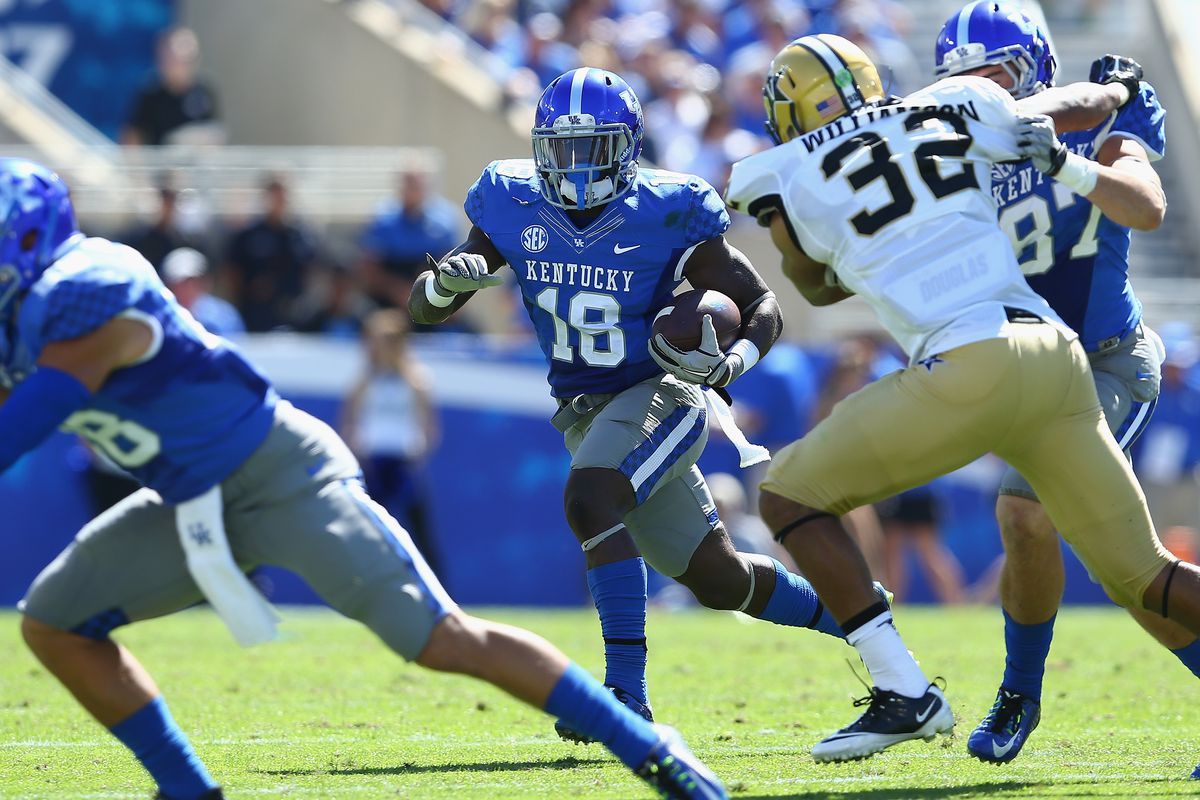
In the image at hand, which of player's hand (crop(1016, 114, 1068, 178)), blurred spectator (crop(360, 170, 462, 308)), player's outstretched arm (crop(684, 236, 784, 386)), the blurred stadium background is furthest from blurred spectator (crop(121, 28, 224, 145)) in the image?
player's hand (crop(1016, 114, 1068, 178))

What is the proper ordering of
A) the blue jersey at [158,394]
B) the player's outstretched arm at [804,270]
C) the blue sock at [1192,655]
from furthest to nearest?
the blue sock at [1192,655] < the player's outstretched arm at [804,270] < the blue jersey at [158,394]

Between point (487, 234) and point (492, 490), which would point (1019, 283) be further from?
point (492, 490)

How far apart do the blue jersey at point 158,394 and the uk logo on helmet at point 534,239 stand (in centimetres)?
152

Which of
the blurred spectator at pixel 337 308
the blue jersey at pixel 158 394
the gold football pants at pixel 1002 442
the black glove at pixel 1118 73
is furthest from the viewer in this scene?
the blurred spectator at pixel 337 308

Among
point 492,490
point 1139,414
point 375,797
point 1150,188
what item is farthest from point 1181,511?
point 375,797

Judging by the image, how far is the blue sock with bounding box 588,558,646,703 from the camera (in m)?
5.08

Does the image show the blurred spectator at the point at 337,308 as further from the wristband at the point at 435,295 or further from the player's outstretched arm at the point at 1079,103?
the player's outstretched arm at the point at 1079,103

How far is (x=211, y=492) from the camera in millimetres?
3816

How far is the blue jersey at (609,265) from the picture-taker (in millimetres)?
5207

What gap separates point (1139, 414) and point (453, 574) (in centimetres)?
661

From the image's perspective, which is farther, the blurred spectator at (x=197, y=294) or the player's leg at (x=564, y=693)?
the blurred spectator at (x=197, y=294)

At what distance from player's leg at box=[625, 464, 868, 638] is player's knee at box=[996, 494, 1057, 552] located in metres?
0.67

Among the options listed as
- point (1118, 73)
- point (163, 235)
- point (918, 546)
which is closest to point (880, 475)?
point (1118, 73)

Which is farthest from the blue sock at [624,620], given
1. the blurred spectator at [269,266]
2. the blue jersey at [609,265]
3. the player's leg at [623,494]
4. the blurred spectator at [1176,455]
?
the blurred spectator at [1176,455]
